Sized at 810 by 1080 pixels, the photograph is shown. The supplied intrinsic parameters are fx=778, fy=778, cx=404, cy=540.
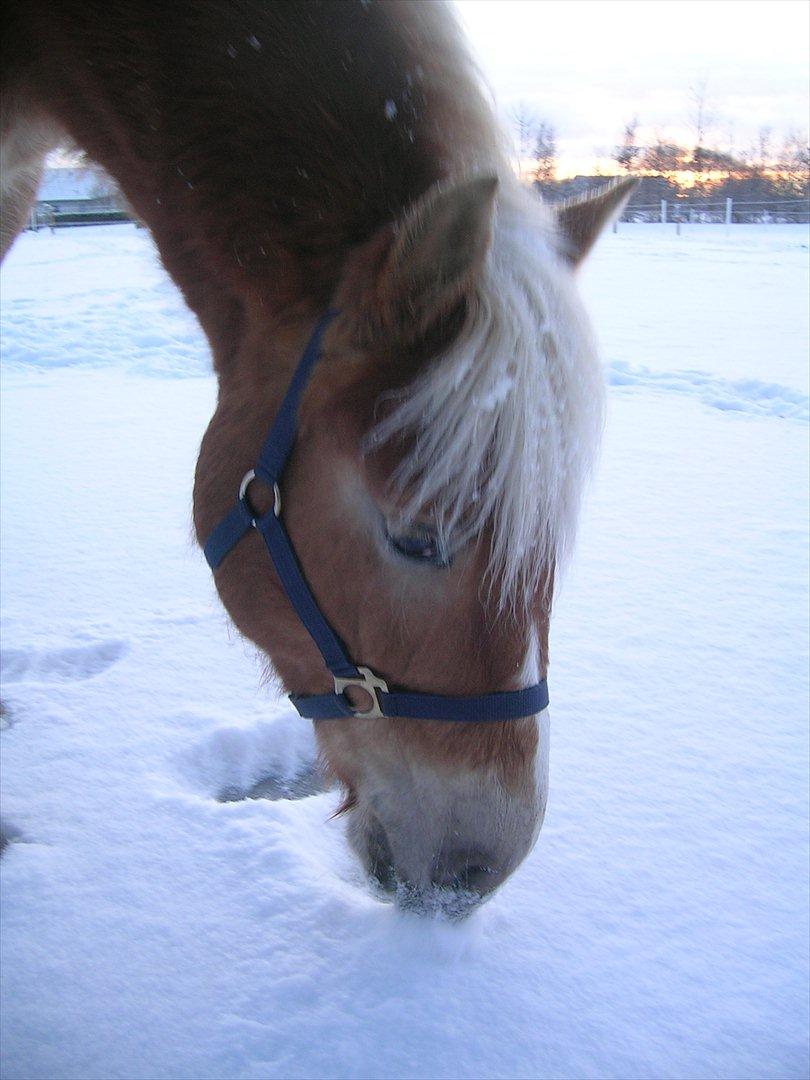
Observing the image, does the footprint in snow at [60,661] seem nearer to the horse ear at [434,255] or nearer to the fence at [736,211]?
the horse ear at [434,255]

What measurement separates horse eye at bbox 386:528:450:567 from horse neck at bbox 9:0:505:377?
392 millimetres

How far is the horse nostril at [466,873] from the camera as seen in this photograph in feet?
3.83

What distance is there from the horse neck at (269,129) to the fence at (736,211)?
23092mm

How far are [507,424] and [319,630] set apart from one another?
453 millimetres

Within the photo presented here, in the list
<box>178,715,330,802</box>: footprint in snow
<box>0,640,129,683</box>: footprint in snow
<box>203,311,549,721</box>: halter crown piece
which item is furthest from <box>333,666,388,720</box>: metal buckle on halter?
<box>0,640,129,683</box>: footprint in snow

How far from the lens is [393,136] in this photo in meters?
1.23

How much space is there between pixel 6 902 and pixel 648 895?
1281 millimetres

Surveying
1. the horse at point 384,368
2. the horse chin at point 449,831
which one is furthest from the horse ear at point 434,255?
the horse chin at point 449,831

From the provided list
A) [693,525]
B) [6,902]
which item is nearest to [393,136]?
[6,902]

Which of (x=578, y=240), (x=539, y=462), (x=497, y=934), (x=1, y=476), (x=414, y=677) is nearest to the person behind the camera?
(x=539, y=462)

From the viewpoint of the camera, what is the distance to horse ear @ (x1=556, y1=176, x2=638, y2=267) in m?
1.34

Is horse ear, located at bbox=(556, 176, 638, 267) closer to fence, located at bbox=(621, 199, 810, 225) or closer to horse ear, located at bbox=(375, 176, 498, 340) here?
horse ear, located at bbox=(375, 176, 498, 340)

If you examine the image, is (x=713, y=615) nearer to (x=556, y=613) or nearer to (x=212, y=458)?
(x=556, y=613)

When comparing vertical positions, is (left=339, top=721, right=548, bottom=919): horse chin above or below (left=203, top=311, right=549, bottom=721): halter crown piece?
below
